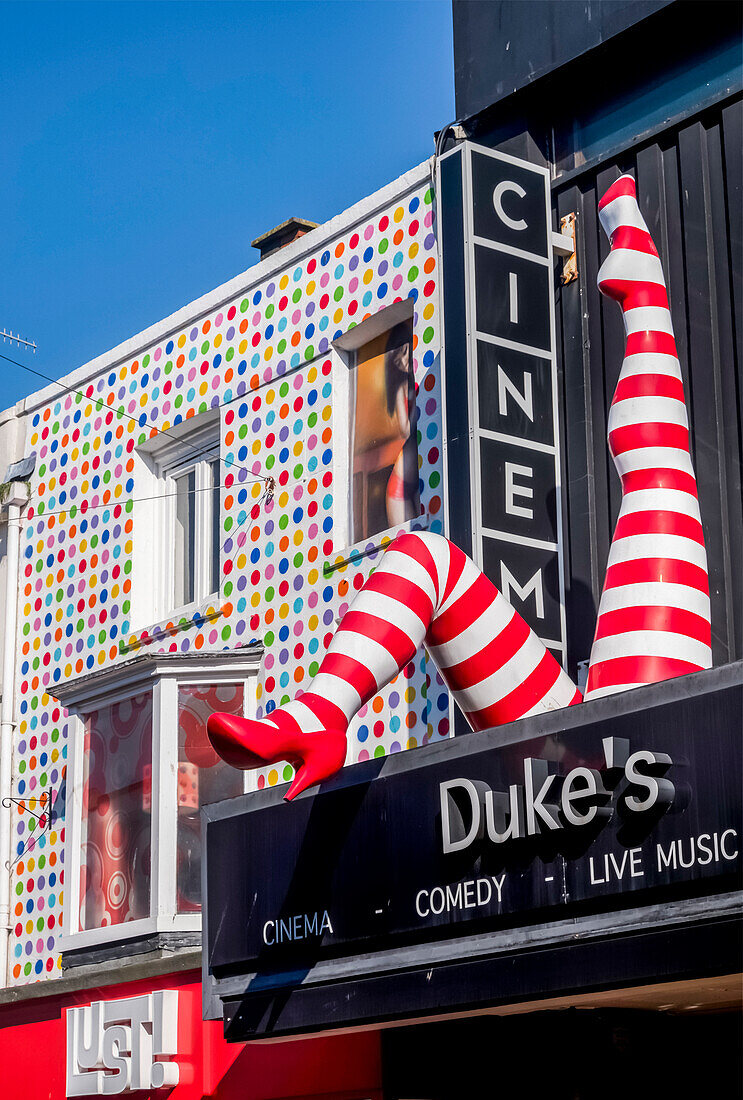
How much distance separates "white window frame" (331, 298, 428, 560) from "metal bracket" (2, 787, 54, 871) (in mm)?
3561

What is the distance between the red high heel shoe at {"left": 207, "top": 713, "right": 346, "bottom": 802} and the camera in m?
6.76

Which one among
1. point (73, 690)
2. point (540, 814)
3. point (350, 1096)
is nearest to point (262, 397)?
point (73, 690)

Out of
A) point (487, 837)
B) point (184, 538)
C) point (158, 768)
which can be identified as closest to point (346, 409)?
point (184, 538)

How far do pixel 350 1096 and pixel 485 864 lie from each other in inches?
125

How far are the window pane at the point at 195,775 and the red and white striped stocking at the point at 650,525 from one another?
471cm

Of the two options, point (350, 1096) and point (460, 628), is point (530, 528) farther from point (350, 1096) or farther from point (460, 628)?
point (350, 1096)

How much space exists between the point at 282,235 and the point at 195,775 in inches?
195

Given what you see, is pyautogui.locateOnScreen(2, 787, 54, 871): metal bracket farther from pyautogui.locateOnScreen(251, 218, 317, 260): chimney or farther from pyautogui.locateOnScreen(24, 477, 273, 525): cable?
pyautogui.locateOnScreen(251, 218, 317, 260): chimney

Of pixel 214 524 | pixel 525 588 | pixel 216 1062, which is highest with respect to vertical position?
pixel 214 524

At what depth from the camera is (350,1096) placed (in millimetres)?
9883

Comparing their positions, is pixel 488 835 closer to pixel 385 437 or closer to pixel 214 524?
pixel 385 437

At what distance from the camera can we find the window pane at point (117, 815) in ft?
40.0

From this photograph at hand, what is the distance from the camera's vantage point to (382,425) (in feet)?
38.3

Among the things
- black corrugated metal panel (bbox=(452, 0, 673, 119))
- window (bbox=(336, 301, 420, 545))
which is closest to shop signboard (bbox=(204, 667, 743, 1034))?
window (bbox=(336, 301, 420, 545))
